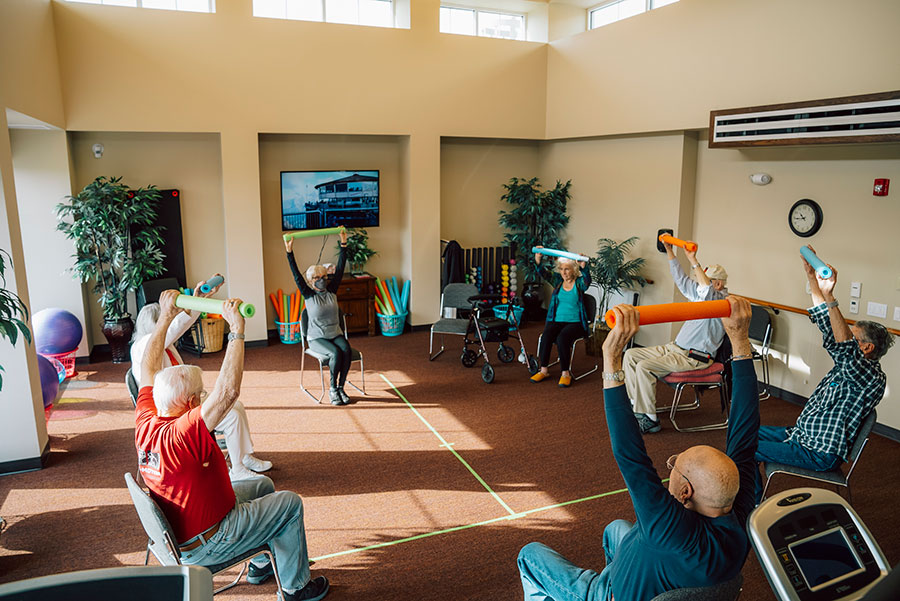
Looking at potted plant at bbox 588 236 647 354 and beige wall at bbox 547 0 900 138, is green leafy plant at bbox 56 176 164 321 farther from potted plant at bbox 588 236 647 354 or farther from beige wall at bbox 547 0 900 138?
beige wall at bbox 547 0 900 138

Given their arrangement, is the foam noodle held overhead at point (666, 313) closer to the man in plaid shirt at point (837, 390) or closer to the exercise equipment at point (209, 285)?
the man in plaid shirt at point (837, 390)

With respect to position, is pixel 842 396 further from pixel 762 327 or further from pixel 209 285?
pixel 209 285

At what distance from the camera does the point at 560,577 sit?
254 cm

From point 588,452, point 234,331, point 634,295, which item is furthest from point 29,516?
point 634,295

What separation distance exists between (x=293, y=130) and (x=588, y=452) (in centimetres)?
523

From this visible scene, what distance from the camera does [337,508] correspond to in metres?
4.27

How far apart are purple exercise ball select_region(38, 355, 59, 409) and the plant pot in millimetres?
1795

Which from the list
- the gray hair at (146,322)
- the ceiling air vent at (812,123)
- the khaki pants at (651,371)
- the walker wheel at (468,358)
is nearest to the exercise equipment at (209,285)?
the gray hair at (146,322)

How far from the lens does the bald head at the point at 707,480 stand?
208cm

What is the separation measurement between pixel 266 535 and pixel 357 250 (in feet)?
18.6

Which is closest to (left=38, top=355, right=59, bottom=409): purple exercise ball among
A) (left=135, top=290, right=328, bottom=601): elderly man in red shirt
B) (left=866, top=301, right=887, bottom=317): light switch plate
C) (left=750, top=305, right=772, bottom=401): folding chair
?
(left=135, top=290, right=328, bottom=601): elderly man in red shirt

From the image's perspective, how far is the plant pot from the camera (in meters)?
7.23

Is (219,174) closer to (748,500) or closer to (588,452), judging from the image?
(588,452)

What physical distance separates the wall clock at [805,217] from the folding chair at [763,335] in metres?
0.82
